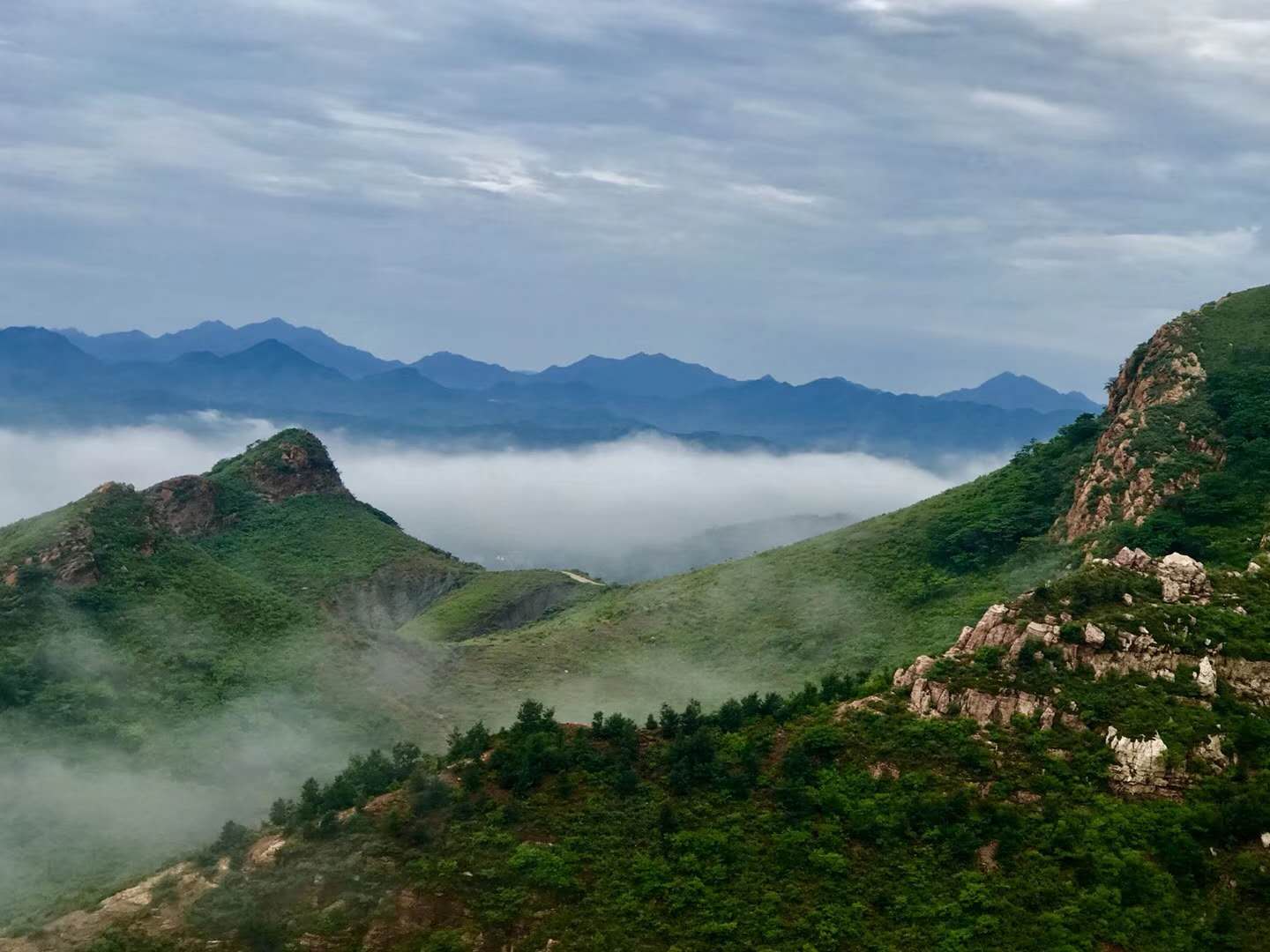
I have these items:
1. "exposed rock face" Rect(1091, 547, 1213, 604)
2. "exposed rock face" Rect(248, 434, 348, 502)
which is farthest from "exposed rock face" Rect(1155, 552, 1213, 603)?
"exposed rock face" Rect(248, 434, 348, 502)

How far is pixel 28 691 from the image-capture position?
59.3 meters

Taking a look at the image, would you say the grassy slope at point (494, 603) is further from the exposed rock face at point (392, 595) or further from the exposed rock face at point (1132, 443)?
the exposed rock face at point (1132, 443)

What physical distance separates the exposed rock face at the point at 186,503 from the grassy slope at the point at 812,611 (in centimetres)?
Answer: 3652

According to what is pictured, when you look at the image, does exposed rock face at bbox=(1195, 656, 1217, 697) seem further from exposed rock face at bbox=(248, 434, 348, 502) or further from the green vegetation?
exposed rock face at bbox=(248, 434, 348, 502)

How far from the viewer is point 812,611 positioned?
70.4 metres

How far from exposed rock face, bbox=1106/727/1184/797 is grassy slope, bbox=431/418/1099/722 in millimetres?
22645

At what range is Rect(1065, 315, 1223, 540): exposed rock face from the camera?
61594 mm

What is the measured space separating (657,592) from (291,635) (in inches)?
977

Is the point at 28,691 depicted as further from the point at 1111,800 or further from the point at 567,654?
the point at 1111,800

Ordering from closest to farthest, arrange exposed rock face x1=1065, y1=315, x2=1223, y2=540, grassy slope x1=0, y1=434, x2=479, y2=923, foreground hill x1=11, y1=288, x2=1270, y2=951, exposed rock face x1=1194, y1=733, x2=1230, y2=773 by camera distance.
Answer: foreground hill x1=11, y1=288, x2=1270, y2=951 < exposed rock face x1=1194, y1=733, x2=1230, y2=773 < grassy slope x1=0, y1=434, x2=479, y2=923 < exposed rock face x1=1065, y1=315, x2=1223, y2=540

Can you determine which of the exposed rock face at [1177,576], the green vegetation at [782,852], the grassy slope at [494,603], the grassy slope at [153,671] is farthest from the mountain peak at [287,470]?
the exposed rock face at [1177,576]

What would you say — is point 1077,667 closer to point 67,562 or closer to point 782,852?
point 782,852

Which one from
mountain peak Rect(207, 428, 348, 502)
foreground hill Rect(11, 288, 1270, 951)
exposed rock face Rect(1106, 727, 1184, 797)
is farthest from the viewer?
mountain peak Rect(207, 428, 348, 502)

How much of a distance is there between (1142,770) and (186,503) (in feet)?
287
